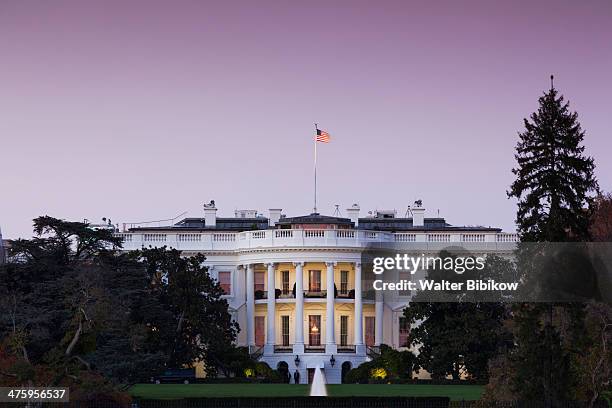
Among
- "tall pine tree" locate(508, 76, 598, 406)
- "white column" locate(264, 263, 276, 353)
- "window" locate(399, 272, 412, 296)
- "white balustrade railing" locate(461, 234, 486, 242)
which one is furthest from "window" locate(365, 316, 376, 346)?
"tall pine tree" locate(508, 76, 598, 406)

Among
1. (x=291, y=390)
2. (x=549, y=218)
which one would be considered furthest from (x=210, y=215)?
(x=549, y=218)

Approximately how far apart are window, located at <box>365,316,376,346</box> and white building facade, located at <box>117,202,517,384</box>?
0.22ft

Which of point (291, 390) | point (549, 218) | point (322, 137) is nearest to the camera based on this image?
point (549, 218)

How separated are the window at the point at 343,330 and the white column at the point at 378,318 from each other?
6.41ft

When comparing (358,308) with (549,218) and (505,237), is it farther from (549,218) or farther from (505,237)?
(549,218)

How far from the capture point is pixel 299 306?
125m

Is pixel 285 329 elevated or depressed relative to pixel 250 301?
depressed

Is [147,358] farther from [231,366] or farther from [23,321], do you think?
[231,366]

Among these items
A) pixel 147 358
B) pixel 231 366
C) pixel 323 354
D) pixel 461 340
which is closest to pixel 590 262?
pixel 147 358

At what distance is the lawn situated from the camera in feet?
286

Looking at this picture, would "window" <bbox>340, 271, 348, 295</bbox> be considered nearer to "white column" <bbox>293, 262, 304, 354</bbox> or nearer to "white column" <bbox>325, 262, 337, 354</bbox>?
"white column" <bbox>325, 262, 337, 354</bbox>

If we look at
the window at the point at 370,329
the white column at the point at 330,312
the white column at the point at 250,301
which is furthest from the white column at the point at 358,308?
the white column at the point at 250,301

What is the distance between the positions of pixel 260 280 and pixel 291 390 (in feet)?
106

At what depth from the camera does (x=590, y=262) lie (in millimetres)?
77812
